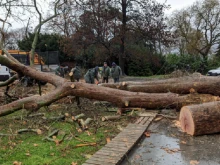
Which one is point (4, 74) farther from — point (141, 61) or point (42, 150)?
point (42, 150)

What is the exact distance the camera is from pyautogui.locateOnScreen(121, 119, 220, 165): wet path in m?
4.03

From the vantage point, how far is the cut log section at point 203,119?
5.15 metres

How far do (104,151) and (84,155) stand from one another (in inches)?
13.1

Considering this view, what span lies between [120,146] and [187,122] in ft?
5.81

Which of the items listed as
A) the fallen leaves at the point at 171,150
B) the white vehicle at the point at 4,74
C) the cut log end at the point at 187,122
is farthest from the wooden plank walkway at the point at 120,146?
the white vehicle at the point at 4,74

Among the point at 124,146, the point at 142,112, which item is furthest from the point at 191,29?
the point at 124,146

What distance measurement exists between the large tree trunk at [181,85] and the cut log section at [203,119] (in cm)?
187

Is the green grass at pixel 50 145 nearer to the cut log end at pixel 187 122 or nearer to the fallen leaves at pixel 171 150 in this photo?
the fallen leaves at pixel 171 150

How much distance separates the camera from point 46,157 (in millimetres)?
4094

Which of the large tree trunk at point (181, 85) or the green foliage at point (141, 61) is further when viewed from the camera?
the green foliage at point (141, 61)

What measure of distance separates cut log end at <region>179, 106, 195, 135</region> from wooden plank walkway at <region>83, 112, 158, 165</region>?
0.79 meters

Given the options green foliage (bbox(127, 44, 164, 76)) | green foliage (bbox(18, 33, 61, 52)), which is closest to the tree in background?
green foliage (bbox(127, 44, 164, 76))

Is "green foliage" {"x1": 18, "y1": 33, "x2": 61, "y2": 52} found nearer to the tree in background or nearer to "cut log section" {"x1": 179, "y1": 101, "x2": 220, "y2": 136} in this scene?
the tree in background

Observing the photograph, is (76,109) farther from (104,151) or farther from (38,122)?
(104,151)
